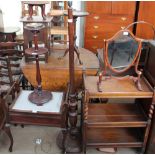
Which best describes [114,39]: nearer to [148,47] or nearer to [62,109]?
[148,47]

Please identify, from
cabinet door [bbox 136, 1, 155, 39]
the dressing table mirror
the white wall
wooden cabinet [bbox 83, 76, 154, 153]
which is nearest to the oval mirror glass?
the dressing table mirror

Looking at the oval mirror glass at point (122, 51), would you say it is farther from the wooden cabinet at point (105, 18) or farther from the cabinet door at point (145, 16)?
the cabinet door at point (145, 16)

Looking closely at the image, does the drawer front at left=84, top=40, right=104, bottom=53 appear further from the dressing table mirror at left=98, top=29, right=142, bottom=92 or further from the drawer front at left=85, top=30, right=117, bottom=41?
the dressing table mirror at left=98, top=29, right=142, bottom=92

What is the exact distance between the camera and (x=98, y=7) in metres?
3.49

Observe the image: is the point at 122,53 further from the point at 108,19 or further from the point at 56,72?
the point at 108,19

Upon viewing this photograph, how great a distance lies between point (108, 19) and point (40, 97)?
213 centimetres

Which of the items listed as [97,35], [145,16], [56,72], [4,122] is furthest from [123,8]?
[4,122]

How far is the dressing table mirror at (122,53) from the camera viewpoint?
175cm

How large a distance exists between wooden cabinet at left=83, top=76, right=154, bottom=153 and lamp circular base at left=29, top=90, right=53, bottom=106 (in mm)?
376

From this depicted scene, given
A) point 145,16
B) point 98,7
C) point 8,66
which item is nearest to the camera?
point 8,66

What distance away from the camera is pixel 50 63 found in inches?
91.9

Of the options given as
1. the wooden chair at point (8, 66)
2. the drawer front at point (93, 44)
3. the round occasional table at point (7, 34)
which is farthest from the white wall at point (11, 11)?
the wooden chair at point (8, 66)

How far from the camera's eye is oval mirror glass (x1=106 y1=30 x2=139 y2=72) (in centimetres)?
176

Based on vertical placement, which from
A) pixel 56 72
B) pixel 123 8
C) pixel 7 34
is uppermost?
pixel 123 8
